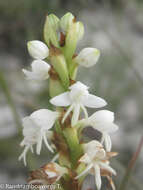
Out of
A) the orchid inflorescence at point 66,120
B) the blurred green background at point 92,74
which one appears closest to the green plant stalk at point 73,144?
the orchid inflorescence at point 66,120

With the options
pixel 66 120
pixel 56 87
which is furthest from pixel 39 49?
pixel 66 120

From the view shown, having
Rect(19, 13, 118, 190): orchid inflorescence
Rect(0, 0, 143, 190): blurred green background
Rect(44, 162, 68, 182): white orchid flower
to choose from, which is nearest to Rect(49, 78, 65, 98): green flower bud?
Rect(19, 13, 118, 190): orchid inflorescence

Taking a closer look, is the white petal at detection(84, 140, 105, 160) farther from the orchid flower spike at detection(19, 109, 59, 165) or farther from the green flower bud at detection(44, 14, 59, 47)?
the green flower bud at detection(44, 14, 59, 47)

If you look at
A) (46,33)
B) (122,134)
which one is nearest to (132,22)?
(122,134)

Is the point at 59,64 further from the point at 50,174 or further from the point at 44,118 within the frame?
the point at 50,174

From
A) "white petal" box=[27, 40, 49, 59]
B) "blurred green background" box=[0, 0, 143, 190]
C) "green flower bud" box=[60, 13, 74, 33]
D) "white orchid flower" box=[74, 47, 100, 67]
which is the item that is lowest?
"blurred green background" box=[0, 0, 143, 190]

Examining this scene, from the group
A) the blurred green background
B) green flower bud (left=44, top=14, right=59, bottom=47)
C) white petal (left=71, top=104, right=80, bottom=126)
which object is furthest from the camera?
the blurred green background
